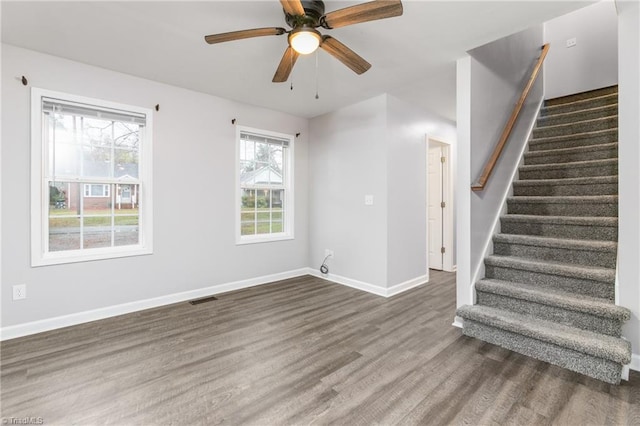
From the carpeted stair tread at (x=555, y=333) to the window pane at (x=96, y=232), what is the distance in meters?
3.59

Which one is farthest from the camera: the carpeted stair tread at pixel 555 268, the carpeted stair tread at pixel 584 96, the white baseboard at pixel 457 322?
the carpeted stair tread at pixel 584 96

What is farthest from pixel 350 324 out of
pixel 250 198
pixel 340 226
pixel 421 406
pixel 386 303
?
pixel 250 198

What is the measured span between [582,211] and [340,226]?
2658mm

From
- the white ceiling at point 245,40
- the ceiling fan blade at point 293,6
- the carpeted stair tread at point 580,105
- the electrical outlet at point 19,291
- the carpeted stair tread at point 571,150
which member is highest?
the carpeted stair tread at point 580,105

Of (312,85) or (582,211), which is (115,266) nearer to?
(312,85)

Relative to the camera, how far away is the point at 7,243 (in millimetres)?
2475

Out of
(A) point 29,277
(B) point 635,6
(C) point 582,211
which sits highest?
(B) point 635,6

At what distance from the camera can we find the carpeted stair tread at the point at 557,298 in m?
2.03

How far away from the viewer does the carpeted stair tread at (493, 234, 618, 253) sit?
2.39 metres

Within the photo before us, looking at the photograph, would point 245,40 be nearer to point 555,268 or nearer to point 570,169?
point 555,268

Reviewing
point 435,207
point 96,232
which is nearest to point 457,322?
point 435,207

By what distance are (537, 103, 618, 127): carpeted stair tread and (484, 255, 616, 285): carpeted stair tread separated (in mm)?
2574

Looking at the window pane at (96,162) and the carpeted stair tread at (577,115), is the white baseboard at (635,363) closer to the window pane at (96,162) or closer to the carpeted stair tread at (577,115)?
the carpeted stair tread at (577,115)

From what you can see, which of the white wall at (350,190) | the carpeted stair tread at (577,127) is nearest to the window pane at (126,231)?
the white wall at (350,190)
